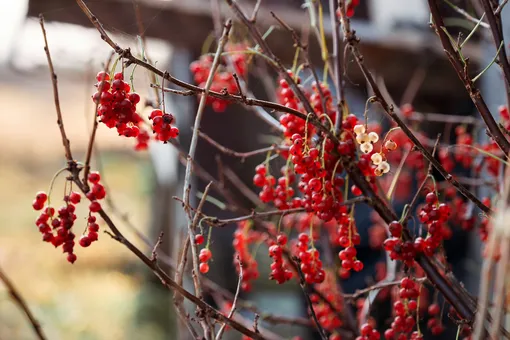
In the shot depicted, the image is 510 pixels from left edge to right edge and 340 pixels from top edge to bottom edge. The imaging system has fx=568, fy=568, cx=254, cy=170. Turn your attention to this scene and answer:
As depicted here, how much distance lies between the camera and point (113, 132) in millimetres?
3447

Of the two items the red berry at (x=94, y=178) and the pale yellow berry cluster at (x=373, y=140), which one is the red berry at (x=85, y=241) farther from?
the pale yellow berry cluster at (x=373, y=140)

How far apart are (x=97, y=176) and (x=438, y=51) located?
5.37 feet

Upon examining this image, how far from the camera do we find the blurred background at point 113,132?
161 cm

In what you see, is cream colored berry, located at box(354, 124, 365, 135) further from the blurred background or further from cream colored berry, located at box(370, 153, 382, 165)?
the blurred background

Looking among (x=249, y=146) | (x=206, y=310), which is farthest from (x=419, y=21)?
(x=206, y=310)

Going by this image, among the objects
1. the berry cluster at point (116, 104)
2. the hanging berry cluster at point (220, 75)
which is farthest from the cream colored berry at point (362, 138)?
the hanging berry cluster at point (220, 75)

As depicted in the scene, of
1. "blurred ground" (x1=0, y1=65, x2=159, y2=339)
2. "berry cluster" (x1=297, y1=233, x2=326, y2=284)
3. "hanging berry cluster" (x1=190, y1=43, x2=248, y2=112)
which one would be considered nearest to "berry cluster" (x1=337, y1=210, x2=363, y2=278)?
"berry cluster" (x1=297, y1=233, x2=326, y2=284)

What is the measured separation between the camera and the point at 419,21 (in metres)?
2.16

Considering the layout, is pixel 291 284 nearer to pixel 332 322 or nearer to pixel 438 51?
pixel 438 51

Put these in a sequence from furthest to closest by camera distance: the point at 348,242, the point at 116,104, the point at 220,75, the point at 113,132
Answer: the point at 113,132 < the point at 220,75 < the point at 348,242 < the point at 116,104

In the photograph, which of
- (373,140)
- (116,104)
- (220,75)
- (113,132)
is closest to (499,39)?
(373,140)

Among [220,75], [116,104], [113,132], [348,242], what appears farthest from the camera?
[113,132]

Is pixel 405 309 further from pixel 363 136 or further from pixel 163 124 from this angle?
pixel 163 124

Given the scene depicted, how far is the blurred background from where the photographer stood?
161cm
